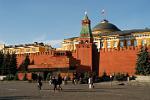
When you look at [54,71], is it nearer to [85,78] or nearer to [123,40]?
[85,78]

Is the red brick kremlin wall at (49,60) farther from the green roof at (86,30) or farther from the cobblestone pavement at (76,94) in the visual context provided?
the cobblestone pavement at (76,94)

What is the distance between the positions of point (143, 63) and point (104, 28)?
26283mm

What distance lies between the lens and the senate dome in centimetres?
6889

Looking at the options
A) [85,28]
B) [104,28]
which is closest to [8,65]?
[85,28]

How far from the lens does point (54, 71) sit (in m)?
49.0

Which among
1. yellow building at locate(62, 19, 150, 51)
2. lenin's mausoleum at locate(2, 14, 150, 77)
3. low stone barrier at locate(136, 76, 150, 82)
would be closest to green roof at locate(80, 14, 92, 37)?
lenin's mausoleum at locate(2, 14, 150, 77)

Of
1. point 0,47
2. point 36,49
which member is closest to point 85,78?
point 36,49

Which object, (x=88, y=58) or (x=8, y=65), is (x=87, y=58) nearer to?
(x=88, y=58)

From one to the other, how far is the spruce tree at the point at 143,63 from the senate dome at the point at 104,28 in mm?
24435

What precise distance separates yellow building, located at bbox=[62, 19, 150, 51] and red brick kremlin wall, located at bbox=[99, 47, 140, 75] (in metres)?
8.94

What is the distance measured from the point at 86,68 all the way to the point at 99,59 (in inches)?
93.8

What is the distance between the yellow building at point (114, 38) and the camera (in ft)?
198

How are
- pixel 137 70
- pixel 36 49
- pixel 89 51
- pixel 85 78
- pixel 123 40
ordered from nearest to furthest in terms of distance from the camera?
pixel 85 78, pixel 137 70, pixel 89 51, pixel 123 40, pixel 36 49

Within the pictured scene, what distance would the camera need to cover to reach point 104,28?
69.4 metres
